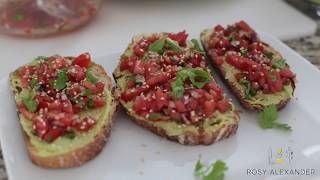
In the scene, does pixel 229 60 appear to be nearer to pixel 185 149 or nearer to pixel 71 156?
pixel 185 149

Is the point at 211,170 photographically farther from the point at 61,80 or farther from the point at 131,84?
the point at 61,80

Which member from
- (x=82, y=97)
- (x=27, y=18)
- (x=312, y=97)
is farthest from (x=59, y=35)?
(x=312, y=97)

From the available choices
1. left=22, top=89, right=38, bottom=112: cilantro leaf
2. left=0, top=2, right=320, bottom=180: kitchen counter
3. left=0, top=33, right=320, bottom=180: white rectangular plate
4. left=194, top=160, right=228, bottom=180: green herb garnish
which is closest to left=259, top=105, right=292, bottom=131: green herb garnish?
left=0, top=33, right=320, bottom=180: white rectangular plate

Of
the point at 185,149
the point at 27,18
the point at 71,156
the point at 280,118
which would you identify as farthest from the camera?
the point at 27,18

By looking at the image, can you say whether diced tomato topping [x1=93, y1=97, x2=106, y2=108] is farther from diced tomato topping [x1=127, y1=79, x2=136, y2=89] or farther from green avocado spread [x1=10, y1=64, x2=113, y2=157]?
diced tomato topping [x1=127, y1=79, x2=136, y2=89]

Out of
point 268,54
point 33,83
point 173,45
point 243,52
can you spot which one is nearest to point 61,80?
point 33,83
